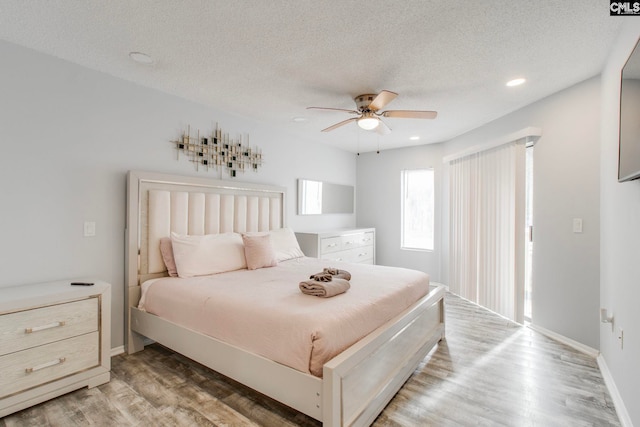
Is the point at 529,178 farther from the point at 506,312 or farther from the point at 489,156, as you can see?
the point at 506,312

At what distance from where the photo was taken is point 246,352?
73.5 inches

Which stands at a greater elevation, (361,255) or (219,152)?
(219,152)

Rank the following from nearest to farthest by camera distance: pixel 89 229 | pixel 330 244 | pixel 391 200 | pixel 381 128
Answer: pixel 89 229 < pixel 381 128 < pixel 330 244 < pixel 391 200

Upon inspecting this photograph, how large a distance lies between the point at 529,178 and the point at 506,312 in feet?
5.15

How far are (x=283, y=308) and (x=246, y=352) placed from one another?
14.3 inches

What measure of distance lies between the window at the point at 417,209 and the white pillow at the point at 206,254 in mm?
3386

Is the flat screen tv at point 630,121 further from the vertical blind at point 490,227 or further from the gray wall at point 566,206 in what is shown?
the vertical blind at point 490,227

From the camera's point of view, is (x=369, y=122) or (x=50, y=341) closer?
(x=50, y=341)

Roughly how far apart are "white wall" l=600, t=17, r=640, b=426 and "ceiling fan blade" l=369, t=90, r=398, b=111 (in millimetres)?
1392

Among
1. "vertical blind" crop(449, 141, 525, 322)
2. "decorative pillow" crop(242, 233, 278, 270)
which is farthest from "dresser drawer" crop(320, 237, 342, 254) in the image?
"vertical blind" crop(449, 141, 525, 322)

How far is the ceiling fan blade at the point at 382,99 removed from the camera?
2.39m

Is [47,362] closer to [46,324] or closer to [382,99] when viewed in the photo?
[46,324]

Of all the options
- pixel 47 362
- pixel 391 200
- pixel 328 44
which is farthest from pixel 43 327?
pixel 391 200

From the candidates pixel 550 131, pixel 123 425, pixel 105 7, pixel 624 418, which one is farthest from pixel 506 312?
pixel 105 7
